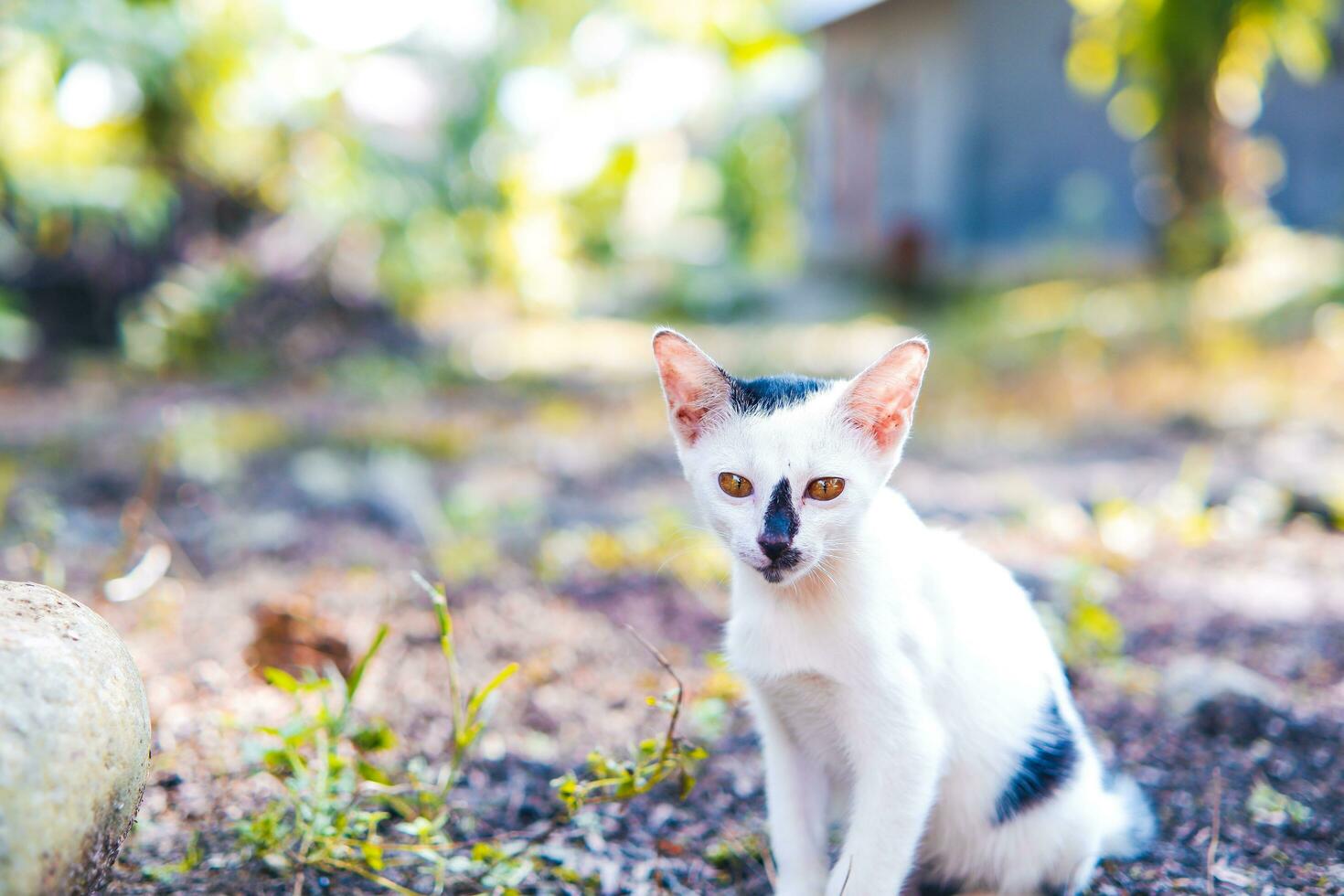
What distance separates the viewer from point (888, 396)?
178 cm

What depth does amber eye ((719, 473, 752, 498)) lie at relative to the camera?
1.74 meters

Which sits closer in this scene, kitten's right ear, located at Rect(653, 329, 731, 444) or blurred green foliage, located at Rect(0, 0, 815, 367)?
kitten's right ear, located at Rect(653, 329, 731, 444)

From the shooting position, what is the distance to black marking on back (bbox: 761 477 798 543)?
162cm

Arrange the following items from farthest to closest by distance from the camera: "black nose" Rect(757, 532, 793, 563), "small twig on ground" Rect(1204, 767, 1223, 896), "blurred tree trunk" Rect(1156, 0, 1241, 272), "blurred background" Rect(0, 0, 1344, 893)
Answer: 1. "blurred tree trunk" Rect(1156, 0, 1241, 272)
2. "blurred background" Rect(0, 0, 1344, 893)
3. "small twig on ground" Rect(1204, 767, 1223, 896)
4. "black nose" Rect(757, 532, 793, 563)

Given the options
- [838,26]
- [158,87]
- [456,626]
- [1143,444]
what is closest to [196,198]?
[158,87]

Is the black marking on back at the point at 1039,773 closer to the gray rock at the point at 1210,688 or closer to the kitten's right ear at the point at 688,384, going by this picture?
the kitten's right ear at the point at 688,384

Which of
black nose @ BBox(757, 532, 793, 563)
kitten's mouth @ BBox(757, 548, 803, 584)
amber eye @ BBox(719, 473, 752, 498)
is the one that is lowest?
kitten's mouth @ BBox(757, 548, 803, 584)

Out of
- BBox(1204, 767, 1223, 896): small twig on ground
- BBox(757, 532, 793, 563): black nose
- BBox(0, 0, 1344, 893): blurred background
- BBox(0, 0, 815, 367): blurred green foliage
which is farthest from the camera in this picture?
BBox(0, 0, 815, 367): blurred green foliage

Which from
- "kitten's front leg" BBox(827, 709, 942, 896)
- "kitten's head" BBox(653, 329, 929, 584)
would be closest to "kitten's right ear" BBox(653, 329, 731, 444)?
"kitten's head" BBox(653, 329, 929, 584)

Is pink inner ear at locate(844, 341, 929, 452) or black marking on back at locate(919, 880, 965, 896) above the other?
pink inner ear at locate(844, 341, 929, 452)

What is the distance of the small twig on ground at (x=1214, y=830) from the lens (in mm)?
1895

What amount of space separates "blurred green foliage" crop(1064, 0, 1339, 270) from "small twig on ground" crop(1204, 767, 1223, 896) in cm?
793

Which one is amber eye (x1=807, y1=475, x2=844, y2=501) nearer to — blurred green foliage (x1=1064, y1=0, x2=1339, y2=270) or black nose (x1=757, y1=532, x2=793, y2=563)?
black nose (x1=757, y1=532, x2=793, y2=563)

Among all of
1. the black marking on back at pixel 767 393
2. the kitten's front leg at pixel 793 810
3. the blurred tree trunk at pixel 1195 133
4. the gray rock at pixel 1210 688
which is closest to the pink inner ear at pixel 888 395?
the black marking on back at pixel 767 393
